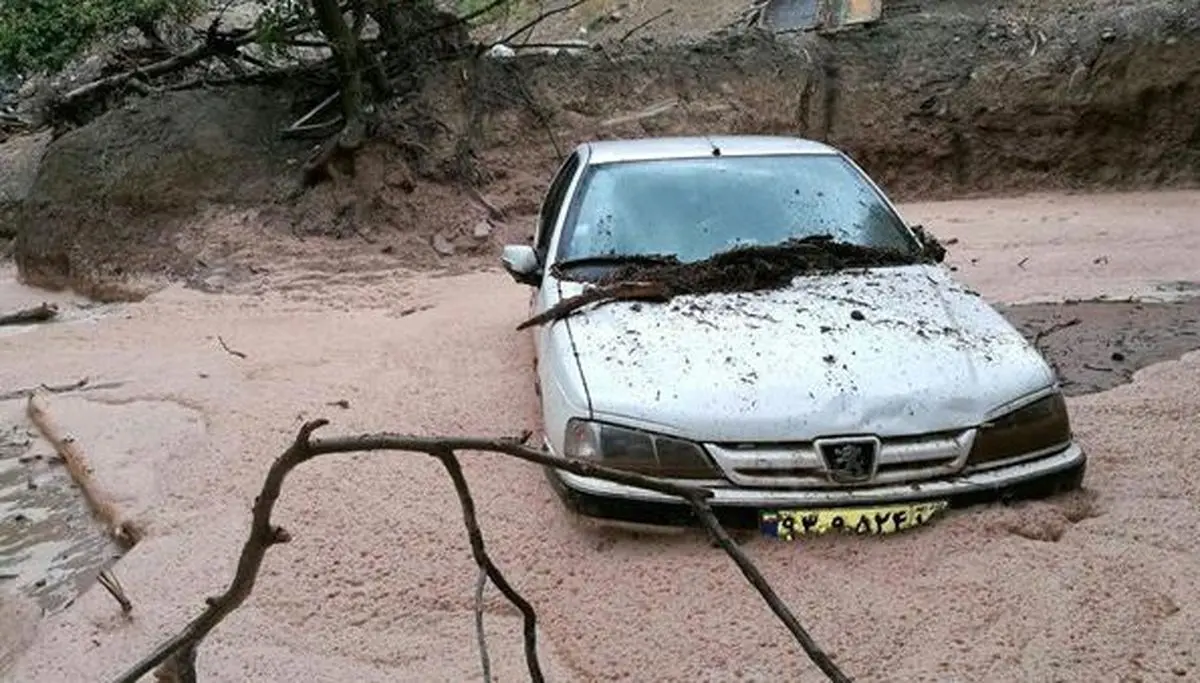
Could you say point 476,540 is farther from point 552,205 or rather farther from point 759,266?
point 552,205

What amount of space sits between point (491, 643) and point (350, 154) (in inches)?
340

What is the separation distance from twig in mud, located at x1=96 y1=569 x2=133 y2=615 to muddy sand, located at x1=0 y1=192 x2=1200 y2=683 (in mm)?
49

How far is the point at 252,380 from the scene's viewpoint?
676cm

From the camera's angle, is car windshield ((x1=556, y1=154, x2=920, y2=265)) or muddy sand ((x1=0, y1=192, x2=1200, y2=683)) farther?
car windshield ((x1=556, y1=154, x2=920, y2=265))

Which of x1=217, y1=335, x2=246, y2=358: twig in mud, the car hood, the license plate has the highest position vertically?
the car hood

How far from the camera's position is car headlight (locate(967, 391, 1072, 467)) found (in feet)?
12.9

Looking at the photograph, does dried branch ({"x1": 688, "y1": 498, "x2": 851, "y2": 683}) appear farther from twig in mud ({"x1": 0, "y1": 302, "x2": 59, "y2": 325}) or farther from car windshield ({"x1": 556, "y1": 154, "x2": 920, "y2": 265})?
twig in mud ({"x1": 0, "y1": 302, "x2": 59, "y2": 325})

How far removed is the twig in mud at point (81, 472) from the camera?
15.5 feet

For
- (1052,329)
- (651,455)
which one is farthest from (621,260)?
(1052,329)

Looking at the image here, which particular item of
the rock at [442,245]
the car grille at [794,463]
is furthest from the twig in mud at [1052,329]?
the rock at [442,245]

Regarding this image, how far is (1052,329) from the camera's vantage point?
6.78 meters

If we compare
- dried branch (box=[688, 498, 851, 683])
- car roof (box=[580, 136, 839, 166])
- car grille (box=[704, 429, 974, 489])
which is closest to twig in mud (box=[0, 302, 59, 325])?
car roof (box=[580, 136, 839, 166])

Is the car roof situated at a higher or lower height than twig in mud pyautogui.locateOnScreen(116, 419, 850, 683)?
lower

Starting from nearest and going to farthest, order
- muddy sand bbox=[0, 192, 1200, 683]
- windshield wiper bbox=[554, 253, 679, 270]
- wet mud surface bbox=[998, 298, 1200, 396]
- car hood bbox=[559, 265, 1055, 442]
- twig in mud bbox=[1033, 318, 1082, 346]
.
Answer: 1. muddy sand bbox=[0, 192, 1200, 683]
2. car hood bbox=[559, 265, 1055, 442]
3. windshield wiper bbox=[554, 253, 679, 270]
4. wet mud surface bbox=[998, 298, 1200, 396]
5. twig in mud bbox=[1033, 318, 1082, 346]
